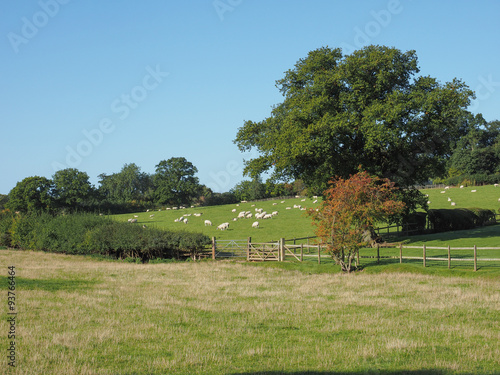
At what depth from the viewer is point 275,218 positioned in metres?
69.6

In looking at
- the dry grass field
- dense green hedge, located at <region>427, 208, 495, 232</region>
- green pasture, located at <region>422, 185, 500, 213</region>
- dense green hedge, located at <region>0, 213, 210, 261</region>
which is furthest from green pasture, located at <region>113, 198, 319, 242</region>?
the dry grass field

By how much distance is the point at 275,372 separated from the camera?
9891 mm

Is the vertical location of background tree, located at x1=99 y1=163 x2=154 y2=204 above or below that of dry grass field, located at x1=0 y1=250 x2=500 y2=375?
above

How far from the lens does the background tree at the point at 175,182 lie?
4535 inches

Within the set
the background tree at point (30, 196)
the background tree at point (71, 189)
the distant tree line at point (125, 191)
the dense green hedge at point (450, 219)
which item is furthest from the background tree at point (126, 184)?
the dense green hedge at point (450, 219)

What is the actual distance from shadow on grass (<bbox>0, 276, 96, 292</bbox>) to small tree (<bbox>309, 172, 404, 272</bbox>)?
14.5 m

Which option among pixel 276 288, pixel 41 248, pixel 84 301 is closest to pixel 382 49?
pixel 276 288

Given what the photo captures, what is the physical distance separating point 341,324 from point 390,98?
26.5m

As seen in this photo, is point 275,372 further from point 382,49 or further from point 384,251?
point 382,49

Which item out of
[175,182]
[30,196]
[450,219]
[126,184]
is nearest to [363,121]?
[450,219]

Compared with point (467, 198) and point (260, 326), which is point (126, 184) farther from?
point (260, 326)

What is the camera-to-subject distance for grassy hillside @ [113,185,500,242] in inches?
2241

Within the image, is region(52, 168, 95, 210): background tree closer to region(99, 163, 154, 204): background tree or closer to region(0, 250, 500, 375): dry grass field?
region(99, 163, 154, 204): background tree

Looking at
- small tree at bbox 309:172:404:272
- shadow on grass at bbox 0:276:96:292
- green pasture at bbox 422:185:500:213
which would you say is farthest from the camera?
green pasture at bbox 422:185:500:213
